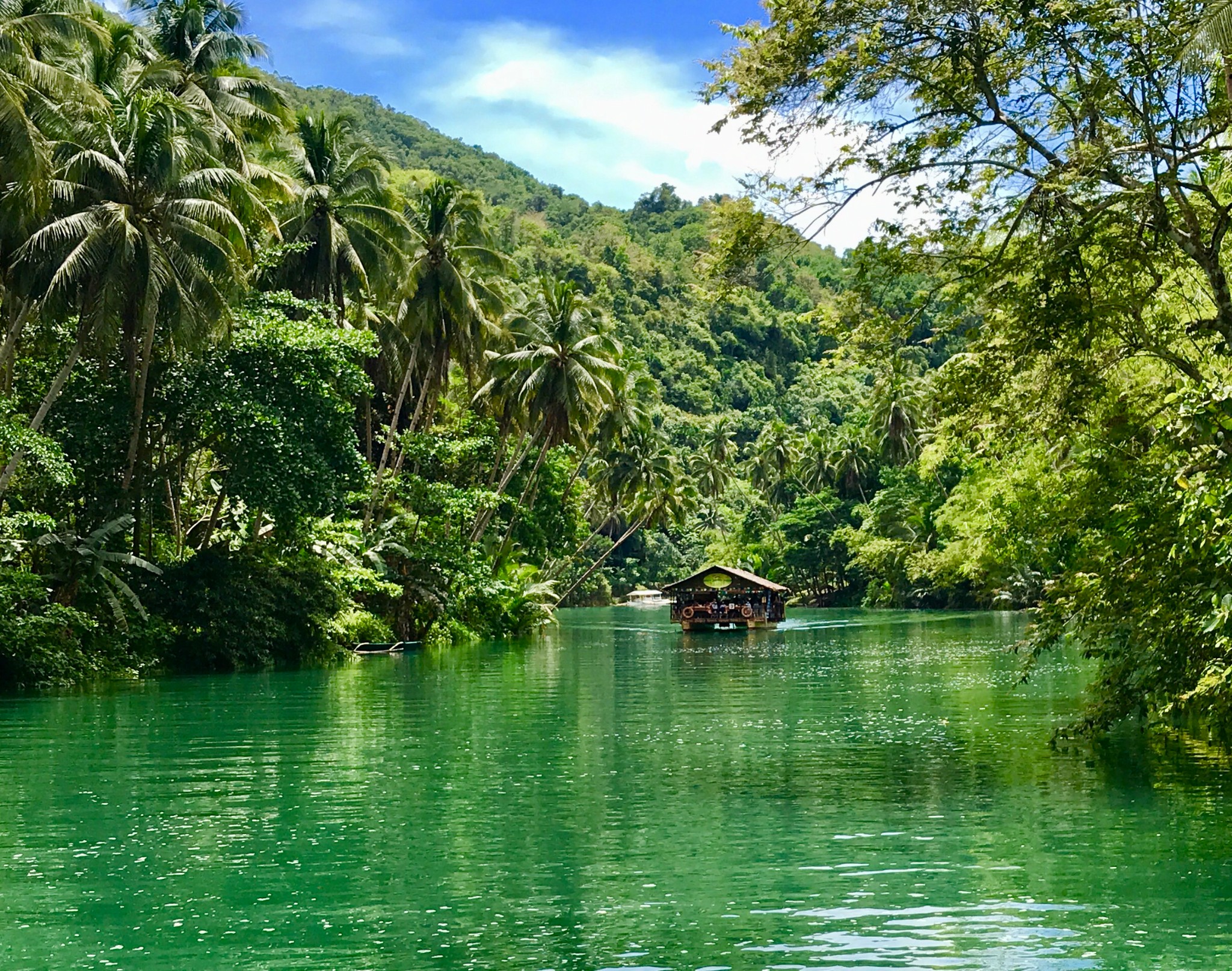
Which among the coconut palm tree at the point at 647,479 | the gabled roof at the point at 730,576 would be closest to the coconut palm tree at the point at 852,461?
the coconut palm tree at the point at 647,479

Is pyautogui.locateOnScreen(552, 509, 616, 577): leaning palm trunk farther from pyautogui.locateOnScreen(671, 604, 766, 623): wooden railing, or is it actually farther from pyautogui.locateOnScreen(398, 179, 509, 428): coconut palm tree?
pyautogui.locateOnScreen(398, 179, 509, 428): coconut palm tree

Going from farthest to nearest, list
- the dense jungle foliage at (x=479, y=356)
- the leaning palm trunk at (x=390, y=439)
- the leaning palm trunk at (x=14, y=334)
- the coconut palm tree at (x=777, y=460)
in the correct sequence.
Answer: the coconut palm tree at (x=777, y=460) → the leaning palm trunk at (x=390, y=439) → the leaning palm trunk at (x=14, y=334) → the dense jungle foliage at (x=479, y=356)

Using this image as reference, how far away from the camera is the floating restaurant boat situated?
55562mm

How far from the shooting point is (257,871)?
998 cm

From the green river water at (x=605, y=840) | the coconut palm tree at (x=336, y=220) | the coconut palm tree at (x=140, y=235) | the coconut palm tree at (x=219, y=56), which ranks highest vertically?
the coconut palm tree at (x=219, y=56)

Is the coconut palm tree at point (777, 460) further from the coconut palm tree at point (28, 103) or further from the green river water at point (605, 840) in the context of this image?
the green river water at point (605, 840)

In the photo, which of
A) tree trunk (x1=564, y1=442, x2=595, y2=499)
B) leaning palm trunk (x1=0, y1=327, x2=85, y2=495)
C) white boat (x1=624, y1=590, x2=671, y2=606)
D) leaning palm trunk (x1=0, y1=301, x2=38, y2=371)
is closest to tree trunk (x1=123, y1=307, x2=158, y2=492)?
leaning palm trunk (x1=0, y1=327, x2=85, y2=495)

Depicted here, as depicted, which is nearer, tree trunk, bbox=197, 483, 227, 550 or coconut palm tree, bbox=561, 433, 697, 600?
tree trunk, bbox=197, 483, 227, 550

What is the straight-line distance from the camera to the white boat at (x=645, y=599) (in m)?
105

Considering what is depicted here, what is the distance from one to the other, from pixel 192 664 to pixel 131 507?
3.93m

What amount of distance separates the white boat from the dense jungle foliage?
2724cm

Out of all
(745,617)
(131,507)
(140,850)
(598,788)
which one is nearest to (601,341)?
(745,617)

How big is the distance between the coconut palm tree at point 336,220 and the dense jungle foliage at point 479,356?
0.37 ft

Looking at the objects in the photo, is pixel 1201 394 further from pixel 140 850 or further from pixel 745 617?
pixel 745 617
